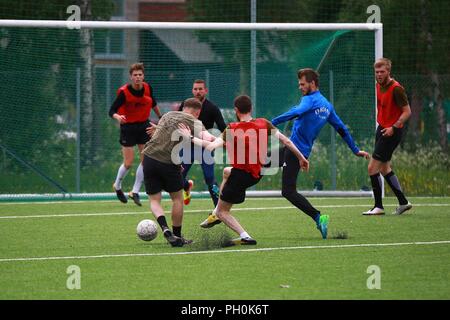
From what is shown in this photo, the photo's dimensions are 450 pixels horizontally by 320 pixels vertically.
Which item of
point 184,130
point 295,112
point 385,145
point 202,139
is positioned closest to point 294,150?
point 295,112

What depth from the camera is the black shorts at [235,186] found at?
10758mm

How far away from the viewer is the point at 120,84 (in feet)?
65.1

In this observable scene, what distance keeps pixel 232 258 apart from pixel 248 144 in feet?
4.66

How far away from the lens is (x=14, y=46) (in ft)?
59.9

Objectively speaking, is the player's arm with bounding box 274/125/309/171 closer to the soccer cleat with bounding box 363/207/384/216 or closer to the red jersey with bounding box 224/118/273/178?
the red jersey with bounding box 224/118/273/178

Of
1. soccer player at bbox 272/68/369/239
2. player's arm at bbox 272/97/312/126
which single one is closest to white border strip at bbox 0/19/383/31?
soccer player at bbox 272/68/369/239

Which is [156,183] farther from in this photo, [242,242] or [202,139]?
[242,242]

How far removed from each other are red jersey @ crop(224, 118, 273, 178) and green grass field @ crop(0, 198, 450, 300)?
2.88ft

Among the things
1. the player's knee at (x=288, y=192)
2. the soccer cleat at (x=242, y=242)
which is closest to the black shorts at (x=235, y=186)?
the soccer cleat at (x=242, y=242)

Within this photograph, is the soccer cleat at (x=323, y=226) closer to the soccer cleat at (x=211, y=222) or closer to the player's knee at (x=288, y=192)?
the player's knee at (x=288, y=192)

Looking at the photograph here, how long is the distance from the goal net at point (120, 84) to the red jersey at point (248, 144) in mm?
7710
